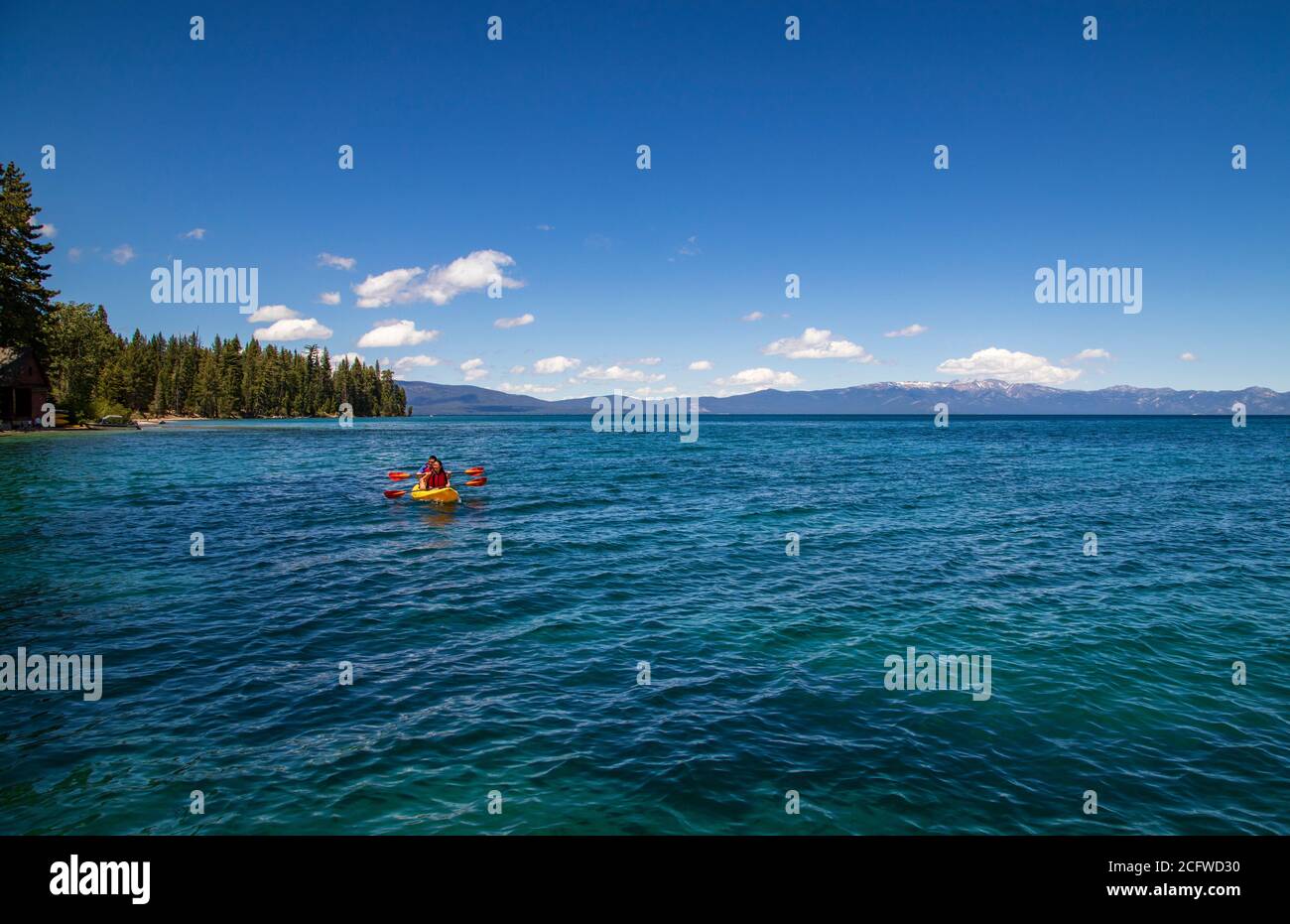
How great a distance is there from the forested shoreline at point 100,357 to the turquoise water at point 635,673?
63.6 m

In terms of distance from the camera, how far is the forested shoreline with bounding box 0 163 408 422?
8138 centimetres

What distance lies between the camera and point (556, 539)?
33406 millimetres

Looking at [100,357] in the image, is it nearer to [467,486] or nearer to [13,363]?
[13,363]

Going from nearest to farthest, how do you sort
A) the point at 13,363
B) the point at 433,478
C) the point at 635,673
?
the point at 635,673
the point at 433,478
the point at 13,363

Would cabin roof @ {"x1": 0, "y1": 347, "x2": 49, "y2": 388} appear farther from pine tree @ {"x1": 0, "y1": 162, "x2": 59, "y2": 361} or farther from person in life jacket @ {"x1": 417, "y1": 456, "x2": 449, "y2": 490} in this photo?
person in life jacket @ {"x1": 417, "y1": 456, "x2": 449, "y2": 490}

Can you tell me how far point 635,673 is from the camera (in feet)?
55.4


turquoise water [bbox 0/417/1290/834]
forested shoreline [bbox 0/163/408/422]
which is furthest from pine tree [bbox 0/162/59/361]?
turquoise water [bbox 0/417/1290/834]

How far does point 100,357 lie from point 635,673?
164 meters

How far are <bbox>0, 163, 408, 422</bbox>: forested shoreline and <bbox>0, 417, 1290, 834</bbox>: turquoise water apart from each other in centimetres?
6361

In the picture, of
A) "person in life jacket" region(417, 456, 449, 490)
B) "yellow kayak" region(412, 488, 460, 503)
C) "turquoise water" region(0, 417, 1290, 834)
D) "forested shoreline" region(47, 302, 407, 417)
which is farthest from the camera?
"forested shoreline" region(47, 302, 407, 417)

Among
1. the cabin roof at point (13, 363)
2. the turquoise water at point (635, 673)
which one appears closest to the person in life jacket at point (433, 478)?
the turquoise water at point (635, 673)

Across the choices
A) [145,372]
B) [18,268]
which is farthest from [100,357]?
[18,268]
